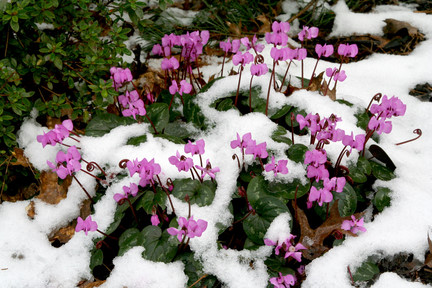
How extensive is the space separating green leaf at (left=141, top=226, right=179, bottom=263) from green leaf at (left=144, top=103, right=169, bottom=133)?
23.9 inches

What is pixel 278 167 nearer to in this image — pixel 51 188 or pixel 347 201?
pixel 347 201

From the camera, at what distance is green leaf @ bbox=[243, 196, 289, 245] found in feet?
5.43

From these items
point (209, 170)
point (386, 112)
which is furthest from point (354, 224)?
point (209, 170)

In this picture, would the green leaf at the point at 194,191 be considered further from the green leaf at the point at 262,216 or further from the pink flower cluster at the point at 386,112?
the pink flower cluster at the point at 386,112

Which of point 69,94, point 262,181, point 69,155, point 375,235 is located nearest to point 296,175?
point 262,181

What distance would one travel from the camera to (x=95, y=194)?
6.60 ft

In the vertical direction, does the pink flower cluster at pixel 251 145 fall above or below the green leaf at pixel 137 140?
above

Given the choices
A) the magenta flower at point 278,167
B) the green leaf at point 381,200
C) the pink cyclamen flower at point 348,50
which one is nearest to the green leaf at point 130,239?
the magenta flower at point 278,167

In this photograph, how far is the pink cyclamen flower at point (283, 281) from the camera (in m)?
1.50

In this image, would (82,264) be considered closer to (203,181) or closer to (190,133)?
(203,181)

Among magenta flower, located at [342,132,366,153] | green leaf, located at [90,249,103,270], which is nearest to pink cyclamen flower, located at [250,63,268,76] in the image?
magenta flower, located at [342,132,366,153]

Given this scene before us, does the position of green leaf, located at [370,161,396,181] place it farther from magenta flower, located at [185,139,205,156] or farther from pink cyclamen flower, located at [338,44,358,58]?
magenta flower, located at [185,139,205,156]

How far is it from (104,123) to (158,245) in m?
0.80

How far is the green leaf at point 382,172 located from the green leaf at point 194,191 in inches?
32.2
